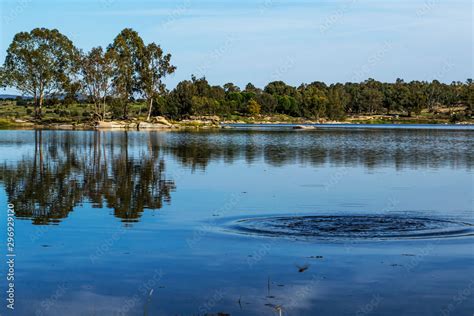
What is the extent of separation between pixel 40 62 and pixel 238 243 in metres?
120

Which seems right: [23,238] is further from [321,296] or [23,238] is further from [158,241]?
[321,296]

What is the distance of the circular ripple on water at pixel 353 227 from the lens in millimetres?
20484

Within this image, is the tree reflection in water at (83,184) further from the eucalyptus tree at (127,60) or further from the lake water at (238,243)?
the eucalyptus tree at (127,60)

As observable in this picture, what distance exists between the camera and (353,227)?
21734 millimetres

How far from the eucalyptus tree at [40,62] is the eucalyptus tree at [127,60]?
7.99 meters

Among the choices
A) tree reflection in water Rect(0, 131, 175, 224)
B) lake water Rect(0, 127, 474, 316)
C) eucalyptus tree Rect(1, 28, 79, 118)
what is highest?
eucalyptus tree Rect(1, 28, 79, 118)

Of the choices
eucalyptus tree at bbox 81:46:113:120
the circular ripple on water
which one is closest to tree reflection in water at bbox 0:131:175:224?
the circular ripple on water

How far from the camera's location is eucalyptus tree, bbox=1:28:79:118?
431ft

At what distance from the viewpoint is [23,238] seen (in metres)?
19.2

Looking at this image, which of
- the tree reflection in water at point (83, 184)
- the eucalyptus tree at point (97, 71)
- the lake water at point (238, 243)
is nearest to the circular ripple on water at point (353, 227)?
the lake water at point (238, 243)

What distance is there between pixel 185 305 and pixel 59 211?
1287cm

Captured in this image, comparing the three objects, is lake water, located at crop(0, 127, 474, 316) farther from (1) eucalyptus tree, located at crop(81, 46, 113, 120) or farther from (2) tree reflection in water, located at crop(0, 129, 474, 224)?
(1) eucalyptus tree, located at crop(81, 46, 113, 120)

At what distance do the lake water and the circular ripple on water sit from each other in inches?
2.4

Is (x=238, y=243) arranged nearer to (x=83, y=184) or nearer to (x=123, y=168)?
(x=83, y=184)
